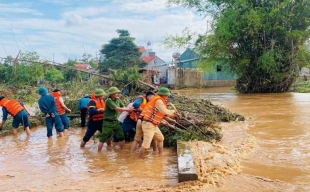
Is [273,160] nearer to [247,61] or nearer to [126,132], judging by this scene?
[126,132]

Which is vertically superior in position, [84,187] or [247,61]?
[247,61]

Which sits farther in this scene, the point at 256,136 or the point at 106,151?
the point at 256,136

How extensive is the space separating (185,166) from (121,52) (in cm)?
3710

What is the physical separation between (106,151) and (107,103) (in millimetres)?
1206

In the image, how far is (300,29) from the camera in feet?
78.5

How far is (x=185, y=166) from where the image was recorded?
5.89 m

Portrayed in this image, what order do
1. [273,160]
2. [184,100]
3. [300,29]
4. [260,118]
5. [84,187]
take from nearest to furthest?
[84,187]
[273,160]
[184,100]
[260,118]
[300,29]

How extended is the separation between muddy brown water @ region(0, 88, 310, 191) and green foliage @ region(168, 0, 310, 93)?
1452 cm

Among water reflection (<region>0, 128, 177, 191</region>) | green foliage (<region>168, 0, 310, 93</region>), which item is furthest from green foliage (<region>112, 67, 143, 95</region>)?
green foliage (<region>168, 0, 310, 93</region>)

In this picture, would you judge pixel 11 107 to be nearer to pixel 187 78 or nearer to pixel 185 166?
pixel 185 166

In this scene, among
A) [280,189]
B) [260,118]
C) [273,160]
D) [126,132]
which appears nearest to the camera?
[280,189]

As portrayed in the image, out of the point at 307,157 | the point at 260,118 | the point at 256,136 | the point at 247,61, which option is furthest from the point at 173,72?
the point at 307,157

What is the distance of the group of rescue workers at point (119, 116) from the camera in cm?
718

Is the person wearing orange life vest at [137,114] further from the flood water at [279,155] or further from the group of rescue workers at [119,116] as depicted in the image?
the flood water at [279,155]
